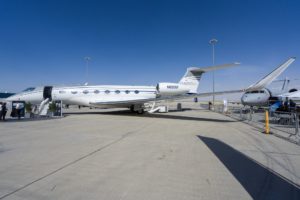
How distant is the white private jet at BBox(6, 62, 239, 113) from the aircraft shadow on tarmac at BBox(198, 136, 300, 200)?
39.3 ft

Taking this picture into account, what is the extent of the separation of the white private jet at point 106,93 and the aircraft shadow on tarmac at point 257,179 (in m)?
12.0

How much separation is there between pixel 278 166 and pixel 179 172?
255 cm

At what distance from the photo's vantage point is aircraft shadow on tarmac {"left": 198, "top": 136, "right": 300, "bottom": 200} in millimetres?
3114

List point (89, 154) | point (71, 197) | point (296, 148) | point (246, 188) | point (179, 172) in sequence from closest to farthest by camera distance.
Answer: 1. point (71, 197)
2. point (246, 188)
3. point (179, 172)
4. point (89, 154)
5. point (296, 148)

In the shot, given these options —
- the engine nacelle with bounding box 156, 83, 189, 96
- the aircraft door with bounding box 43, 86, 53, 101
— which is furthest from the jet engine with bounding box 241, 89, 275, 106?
the aircraft door with bounding box 43, 86, 53, 101

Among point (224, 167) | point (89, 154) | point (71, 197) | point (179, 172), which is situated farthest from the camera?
point (89, 154)

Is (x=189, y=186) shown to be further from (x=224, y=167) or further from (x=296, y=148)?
(x=296, y=148)

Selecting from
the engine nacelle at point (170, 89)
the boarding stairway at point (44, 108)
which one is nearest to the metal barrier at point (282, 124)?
the engine nacelle at point (170, 89)

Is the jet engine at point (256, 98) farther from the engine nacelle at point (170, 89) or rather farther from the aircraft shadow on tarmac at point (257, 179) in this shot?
the aircraft shadow on tarmac at point (257, 179)

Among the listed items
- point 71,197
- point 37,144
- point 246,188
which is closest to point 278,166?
point 246,188

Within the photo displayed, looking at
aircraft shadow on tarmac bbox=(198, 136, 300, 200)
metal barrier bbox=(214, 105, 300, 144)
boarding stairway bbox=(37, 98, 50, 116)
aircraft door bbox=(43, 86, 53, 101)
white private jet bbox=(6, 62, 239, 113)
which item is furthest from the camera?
aircraft door bbox=(43, 86, 53, 101)

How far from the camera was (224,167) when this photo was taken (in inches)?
172

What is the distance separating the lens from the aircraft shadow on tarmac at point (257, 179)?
3114 mm

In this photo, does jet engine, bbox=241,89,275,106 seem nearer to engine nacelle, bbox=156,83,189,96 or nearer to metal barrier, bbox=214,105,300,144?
metal barrier, bbox=214,105,300,144
